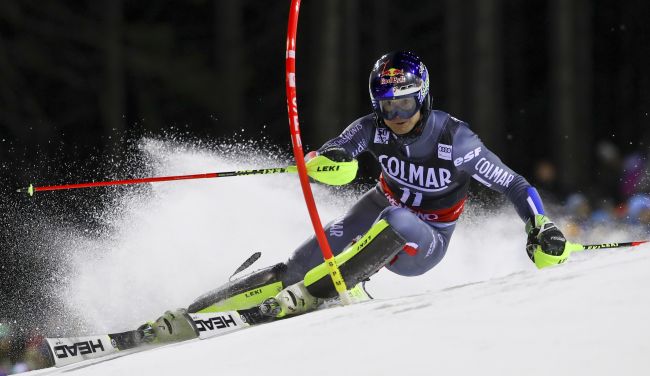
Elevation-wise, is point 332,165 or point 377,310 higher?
point 332,165

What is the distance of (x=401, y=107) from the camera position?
4.42 metres

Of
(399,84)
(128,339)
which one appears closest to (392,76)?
(399,84)

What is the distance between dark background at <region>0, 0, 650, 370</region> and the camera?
40.3 ft

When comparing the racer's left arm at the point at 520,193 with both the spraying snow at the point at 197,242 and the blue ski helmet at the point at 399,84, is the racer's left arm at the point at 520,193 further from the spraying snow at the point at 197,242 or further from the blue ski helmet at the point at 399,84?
the spraying snow at the point at 197,242

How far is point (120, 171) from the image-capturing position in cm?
1302

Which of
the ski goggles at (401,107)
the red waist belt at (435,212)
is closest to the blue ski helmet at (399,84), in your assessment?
the ski goggles at (401,107)

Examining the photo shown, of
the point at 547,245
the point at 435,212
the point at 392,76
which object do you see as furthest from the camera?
the point at 435,212

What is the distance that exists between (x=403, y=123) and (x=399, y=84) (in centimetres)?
23

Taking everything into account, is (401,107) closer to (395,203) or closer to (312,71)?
(395,203)

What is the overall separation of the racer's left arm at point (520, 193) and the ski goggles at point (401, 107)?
0.84ft

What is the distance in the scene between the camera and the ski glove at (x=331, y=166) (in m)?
4.38

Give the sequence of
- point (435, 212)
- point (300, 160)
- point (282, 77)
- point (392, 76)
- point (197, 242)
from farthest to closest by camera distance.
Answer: point (282, 77) < point (197, 242) < point (435, 212) < point (392, 76) < point (300, 160)

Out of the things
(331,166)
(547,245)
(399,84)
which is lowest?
(547,245)

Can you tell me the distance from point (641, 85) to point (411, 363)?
12002mm
